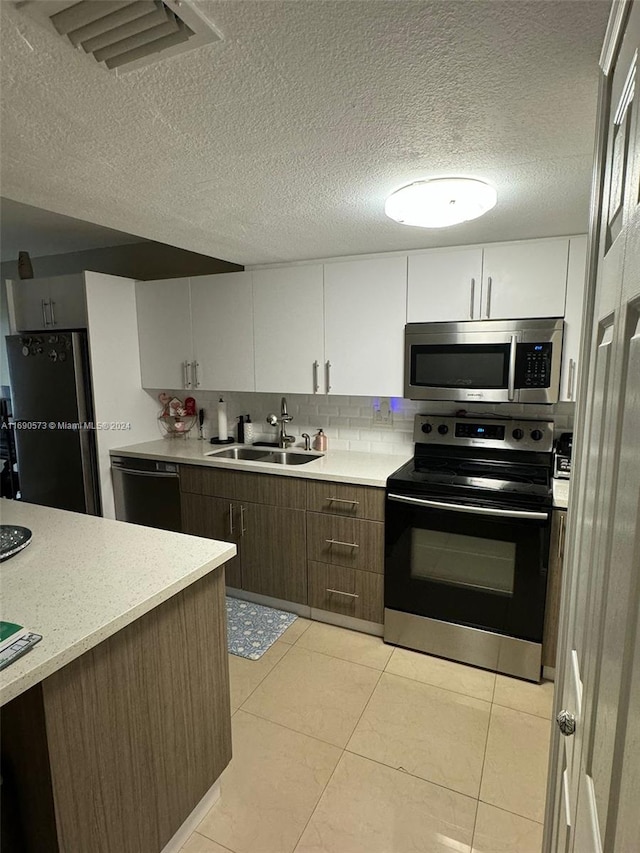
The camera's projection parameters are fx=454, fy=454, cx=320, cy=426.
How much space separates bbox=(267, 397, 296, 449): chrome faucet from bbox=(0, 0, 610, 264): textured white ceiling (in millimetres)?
1477

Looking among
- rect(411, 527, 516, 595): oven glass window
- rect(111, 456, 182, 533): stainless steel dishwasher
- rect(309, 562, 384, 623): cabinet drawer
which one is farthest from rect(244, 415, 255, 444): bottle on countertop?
rect(411, 527, 516, 595): oven glass window

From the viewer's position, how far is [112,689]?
1.16 metres

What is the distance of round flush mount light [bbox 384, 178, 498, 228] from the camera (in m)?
1.60

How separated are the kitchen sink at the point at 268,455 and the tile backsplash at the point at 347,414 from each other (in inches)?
5.7

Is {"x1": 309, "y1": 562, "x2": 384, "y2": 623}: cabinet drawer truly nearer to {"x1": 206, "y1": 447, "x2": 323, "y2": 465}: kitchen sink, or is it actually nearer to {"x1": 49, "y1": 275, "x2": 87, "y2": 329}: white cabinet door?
{"x1": 206, "y1": 447, "x2": 323, "y2": 465}: kitchen sink

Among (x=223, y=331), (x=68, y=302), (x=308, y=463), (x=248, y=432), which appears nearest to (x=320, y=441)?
(x=308, y=463)

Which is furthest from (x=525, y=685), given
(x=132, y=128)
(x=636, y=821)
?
(x=132, y=128)

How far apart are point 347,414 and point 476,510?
1206 mm

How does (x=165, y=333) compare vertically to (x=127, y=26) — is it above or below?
below

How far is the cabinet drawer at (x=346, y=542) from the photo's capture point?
8.14 ft

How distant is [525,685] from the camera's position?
87.1 inches

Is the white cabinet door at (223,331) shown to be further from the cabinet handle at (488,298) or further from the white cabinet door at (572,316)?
the white cabinet door at (572,316)

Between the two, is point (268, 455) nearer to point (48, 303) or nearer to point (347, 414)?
point (347, 414)

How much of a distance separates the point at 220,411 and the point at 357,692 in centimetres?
206
